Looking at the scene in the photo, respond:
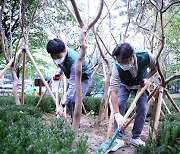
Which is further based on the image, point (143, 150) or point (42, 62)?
point (42, 62)

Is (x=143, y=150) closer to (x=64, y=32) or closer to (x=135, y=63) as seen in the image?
(x=135, y=63)

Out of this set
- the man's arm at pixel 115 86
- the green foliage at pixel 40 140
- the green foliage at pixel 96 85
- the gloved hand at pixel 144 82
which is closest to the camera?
the green foliage at pixel 40 140

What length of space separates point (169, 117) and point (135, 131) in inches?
16.8

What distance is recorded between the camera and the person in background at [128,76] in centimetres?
259

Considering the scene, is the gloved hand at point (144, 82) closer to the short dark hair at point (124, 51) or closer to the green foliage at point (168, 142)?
the short dark hair at point (124, 51)

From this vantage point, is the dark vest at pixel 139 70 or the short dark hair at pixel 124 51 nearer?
the short dark hair at pixel 124 51

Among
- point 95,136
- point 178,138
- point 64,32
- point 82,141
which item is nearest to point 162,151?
point 178,138

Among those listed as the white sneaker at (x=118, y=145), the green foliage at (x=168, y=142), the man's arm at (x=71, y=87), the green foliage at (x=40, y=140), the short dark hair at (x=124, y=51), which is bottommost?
the white sneaker at (x=118, y=145)

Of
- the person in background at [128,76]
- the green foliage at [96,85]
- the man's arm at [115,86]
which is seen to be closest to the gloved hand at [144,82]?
the person in background at [128,76]

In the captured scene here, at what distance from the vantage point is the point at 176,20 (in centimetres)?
645

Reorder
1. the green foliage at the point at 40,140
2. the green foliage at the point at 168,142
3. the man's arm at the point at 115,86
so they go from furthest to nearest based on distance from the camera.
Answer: the man's arm at the point at 115,86
the green foliage at the point at 168,142
the green foliage at the point at 40,140

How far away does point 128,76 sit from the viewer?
2.94 meters

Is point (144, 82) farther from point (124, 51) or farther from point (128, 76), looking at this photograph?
point (124, 51)

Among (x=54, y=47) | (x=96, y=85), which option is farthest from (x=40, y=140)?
(x=96, y=85)
